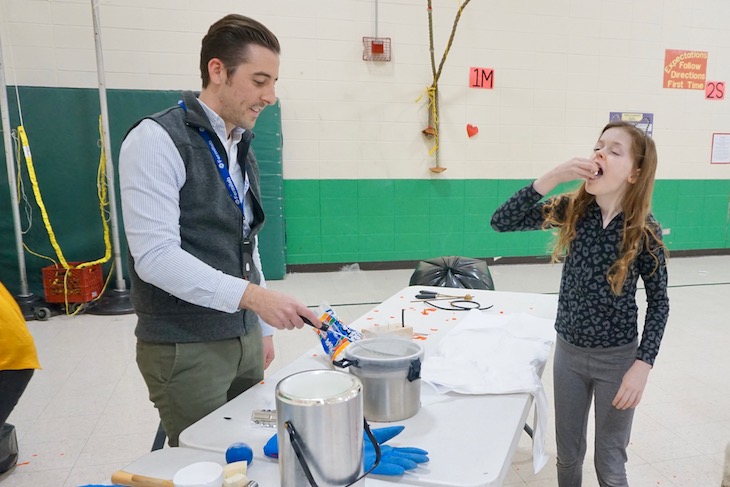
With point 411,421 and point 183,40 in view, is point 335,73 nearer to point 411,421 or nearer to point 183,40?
point 183,40

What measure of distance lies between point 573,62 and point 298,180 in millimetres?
3182

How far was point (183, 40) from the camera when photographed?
14.9 feet

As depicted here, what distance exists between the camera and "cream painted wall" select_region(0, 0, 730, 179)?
4434 millimetres

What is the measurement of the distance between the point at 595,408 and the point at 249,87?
4.40 feet

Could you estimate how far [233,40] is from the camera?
1.24 metres

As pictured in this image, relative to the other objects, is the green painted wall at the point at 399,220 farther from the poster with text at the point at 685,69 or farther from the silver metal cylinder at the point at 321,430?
the silver metal cylinder at the point at 321,430

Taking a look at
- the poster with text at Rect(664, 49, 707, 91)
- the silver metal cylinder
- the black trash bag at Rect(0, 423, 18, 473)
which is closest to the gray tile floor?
the black trash bag at Rect(0, 423, 18, 473)

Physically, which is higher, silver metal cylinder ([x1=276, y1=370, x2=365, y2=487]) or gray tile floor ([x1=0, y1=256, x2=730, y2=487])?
silver metal cylinder ([x1=276, y1=370, x2=365, y2=487])

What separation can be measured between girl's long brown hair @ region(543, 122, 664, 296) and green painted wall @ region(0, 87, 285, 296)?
152 inches

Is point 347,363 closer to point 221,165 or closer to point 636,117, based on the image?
point 221,165

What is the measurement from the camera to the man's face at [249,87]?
1.26 meters

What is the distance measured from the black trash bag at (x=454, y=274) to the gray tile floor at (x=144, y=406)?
0.64m

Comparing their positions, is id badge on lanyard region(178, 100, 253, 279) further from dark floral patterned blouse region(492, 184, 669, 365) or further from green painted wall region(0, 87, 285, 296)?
green painted wall region(0, 87, 285, 296)

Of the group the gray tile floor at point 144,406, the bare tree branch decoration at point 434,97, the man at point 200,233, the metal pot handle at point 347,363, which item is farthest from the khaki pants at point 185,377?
the bare tree branch decoration at point 434,97
